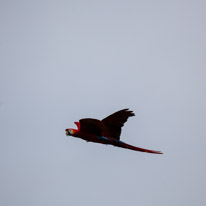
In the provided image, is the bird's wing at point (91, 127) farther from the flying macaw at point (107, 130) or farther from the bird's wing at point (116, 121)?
the bird's wing at point (116, 121)

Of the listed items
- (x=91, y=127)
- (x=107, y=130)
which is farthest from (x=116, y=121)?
(x=91, y=127)

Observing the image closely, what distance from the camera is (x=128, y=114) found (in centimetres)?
2222

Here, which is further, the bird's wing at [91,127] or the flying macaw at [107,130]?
the flying macaw at [107,130]

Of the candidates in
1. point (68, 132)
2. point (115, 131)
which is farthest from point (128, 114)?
point (68, 132)

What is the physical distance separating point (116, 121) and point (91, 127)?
1222 mm

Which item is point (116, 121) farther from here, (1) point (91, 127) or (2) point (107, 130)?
(1) point (91, 127)

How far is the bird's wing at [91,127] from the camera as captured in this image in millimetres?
21375

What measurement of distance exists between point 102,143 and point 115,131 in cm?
80

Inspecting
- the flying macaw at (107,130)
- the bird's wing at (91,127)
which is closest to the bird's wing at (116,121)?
the flying macaw at (107,130)

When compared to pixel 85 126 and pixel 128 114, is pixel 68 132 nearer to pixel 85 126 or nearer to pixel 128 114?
pixel 85 126

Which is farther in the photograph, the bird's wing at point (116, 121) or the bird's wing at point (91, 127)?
the bird's wing at point (116, 121)

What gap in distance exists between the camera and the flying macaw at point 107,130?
21953 millimetres

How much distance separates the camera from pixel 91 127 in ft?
71.8

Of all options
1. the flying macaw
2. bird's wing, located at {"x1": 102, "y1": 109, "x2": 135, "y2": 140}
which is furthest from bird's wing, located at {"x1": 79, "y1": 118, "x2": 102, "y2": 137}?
bird's wing, located at {"x1": 102, "y1": 109, "x2": 135, "y2": 140}
